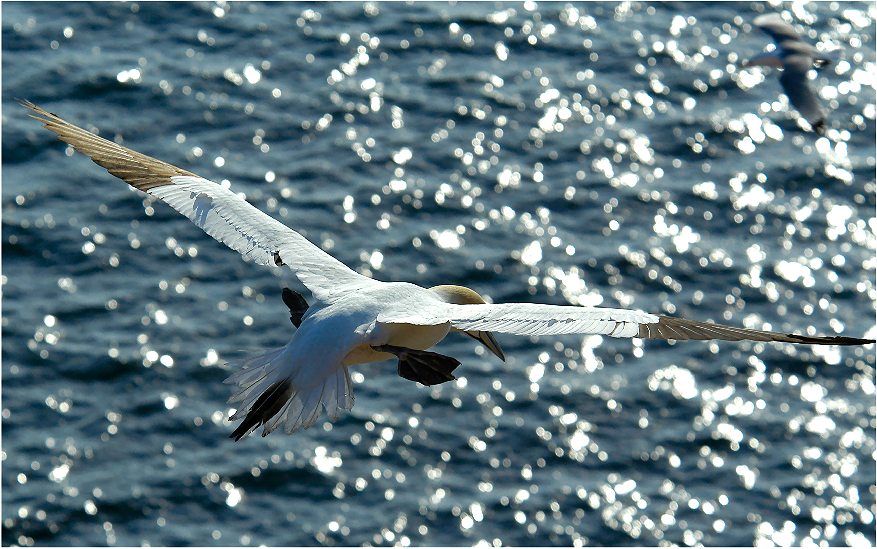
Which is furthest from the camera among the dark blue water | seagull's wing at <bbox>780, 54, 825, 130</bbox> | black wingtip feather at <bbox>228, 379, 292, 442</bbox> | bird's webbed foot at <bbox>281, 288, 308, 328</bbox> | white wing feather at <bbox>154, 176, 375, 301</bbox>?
the dark blue water

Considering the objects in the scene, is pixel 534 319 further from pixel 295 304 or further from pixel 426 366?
pixel 295 304

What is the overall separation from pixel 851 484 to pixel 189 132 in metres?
11.5

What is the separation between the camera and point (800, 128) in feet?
81.3

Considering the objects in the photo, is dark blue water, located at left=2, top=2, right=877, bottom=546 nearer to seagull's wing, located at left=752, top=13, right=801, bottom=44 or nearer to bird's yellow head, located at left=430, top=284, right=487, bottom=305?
seagull's wing, located at left=752, top=13, right=801, bottom=44

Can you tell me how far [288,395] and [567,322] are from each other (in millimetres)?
1544

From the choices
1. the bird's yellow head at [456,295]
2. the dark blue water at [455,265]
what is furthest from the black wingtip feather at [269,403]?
the dark blue water at [455,265]

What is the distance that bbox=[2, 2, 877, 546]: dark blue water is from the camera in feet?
63.4

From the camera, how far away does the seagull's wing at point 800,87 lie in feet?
54.6

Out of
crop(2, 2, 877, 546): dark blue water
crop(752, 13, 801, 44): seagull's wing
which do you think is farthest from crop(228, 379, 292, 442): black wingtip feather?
crop(752, 13, 801, 44): seagull's wing

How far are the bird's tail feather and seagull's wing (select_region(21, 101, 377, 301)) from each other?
0.57 meters

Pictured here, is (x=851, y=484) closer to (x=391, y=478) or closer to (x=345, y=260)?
(x=391, y=478)

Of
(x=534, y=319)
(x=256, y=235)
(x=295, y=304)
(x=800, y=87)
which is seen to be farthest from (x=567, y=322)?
(x=800, y=87)

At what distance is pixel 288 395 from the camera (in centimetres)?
777

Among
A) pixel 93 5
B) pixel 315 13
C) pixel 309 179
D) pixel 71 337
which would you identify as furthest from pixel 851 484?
pixel 93 5
